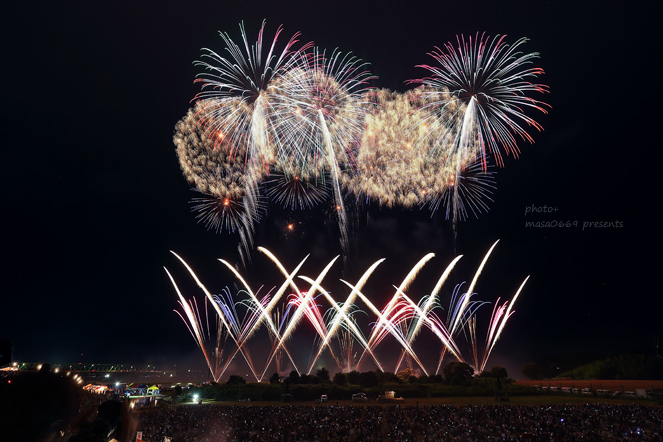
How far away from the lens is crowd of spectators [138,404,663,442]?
63.4 feet

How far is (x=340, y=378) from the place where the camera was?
4181 centimetres

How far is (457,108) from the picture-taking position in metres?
25.2

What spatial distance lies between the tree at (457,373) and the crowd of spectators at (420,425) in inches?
611

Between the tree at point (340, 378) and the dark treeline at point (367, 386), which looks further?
the tree at point (340, 378)

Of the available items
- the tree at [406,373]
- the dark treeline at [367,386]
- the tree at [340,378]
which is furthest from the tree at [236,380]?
the tree at [406,373]

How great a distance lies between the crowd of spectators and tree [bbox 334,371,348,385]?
55.1 ft

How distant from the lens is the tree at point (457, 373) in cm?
4028

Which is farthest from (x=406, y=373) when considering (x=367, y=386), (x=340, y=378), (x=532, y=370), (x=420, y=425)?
(x=420, y=425)

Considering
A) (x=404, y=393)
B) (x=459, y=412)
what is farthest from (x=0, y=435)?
(x=404, y=393)

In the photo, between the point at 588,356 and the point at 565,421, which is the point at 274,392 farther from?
the point at 588,356

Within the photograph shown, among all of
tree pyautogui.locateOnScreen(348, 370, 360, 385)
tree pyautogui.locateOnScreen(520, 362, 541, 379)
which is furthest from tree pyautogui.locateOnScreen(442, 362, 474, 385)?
tree pyautogui.locateOnScreen(520, 362, 541, 379)

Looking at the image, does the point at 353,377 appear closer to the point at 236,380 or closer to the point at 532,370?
the point at 236,380

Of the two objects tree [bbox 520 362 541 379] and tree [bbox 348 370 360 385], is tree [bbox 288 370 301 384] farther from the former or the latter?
tree [bbox 520 362 541 379]

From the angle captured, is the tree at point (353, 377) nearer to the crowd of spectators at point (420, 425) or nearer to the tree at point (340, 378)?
the tree at point (340, 378)
